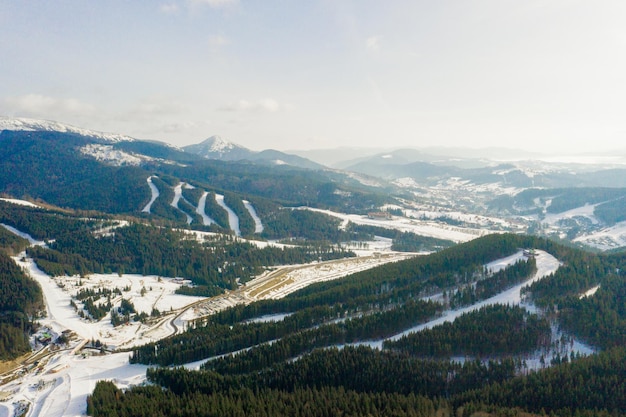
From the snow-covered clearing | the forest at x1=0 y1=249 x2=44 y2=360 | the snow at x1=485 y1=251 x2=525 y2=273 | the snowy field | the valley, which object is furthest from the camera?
the snow at x1=485 y1=251 x2=525 y2=273

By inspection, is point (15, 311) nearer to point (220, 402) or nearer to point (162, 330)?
point (162, 330)

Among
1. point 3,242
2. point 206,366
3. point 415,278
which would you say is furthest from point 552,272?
point 3,242

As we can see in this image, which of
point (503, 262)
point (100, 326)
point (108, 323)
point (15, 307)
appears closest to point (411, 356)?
point (503, 262)

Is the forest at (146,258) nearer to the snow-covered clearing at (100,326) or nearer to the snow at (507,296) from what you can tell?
the snow-covered clearing at (100,326)

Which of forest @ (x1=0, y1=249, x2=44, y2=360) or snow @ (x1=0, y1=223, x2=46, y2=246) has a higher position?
snow @ (x1=0, y1=223, x2=46, y2=246)

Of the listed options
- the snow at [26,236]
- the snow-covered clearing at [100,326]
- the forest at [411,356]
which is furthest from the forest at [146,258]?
the forest at [411,356]

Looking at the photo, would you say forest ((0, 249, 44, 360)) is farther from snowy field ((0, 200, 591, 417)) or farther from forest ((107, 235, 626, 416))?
forest ((107, 235, 626, 416))

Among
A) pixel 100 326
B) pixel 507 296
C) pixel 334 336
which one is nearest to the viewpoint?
pixel 334 336

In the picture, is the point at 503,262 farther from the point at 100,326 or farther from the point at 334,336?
the point at 100,326

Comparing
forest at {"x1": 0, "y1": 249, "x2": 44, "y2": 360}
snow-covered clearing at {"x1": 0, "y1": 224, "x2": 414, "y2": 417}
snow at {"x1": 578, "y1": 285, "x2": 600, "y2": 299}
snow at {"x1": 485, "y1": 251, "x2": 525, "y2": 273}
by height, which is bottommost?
snow-covered clearing at {"x1": 0, "y1": 224, "x2": 414, "y2": 417}

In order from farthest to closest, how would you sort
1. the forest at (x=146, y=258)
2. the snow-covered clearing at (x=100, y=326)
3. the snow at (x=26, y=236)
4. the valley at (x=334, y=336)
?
the snow at (x=26, y=236) → the forest at (x=146, y=258) → the snow-covered clearing at (x=100, y=326) → the valley at (x=334, y=336)

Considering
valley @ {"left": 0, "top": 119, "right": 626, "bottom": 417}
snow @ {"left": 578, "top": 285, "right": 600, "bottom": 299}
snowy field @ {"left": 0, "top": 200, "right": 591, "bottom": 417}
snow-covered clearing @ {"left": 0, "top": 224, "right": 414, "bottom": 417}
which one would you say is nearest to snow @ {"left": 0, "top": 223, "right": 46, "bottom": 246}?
snowy field @ {"left": 0, "top": 200, "right": 591, "bottom": 417}
